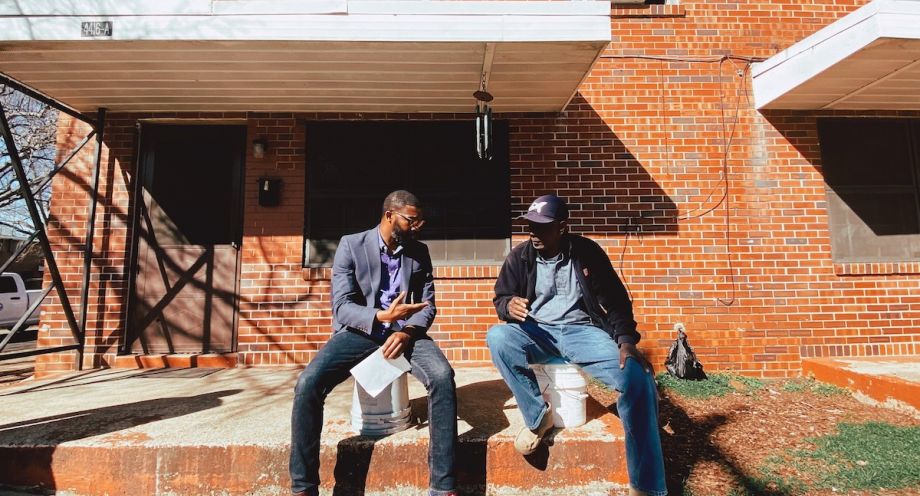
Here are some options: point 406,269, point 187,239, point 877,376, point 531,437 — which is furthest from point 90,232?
point 877,376

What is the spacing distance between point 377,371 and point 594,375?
1.32m

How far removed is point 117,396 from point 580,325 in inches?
142

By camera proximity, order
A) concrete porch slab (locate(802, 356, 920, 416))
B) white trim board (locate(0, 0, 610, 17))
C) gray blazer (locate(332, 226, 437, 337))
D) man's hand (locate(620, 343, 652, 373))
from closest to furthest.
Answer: man's hand (locate(620, 343, 652, 373))
gray blazer (locate(332, 226, 437, 337))
white trim board (locate(0, 0, 610, 17))
concrete porch slab (locate(802, 356, 920, 416))

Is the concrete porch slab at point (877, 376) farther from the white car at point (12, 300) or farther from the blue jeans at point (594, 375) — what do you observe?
the white car at point (12, 300)

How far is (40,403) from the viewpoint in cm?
347

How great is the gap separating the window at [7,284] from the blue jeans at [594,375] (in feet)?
49.9

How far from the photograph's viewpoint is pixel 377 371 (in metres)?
2.63

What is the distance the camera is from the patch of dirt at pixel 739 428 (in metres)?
2.77

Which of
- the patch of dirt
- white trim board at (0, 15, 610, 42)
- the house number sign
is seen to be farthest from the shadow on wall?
the house number sign

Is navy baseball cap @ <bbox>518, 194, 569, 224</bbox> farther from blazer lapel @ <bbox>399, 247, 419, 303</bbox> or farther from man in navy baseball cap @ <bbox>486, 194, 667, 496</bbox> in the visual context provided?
blazer lapel @ <bbox>399, 247, 419, 303</bbox>

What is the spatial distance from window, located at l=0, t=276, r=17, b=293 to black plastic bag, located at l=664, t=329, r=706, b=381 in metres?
15.9

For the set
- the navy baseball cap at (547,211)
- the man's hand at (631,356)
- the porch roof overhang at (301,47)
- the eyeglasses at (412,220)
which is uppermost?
the porch roof overhang at (301,47)

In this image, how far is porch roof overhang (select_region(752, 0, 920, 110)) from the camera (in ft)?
12.2

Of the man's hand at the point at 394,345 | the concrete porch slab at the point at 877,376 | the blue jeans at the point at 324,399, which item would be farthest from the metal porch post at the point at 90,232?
the concrete porch slab at the point at 877,376
